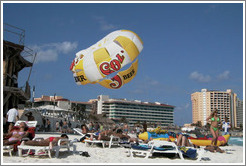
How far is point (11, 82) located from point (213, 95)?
468 feet

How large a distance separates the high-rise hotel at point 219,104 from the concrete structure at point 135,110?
2345cm

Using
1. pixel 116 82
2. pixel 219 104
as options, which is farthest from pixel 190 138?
pixel 219 104

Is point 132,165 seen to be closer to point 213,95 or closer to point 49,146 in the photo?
point 49,146

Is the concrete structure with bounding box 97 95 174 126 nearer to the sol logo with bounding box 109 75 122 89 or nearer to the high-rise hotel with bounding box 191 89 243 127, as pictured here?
the high-rise hotel with bounding box 191 89 243 127

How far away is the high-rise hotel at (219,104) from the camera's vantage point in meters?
143

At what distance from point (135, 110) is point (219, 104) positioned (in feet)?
156

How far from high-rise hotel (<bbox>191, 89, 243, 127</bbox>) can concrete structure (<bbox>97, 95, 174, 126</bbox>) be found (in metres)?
23.5

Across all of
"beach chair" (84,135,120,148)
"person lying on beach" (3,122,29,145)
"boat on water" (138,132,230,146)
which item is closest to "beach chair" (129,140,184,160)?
"beach chair" (84,135,120,148)

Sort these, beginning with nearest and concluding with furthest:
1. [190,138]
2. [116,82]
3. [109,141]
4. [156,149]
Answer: [156,149] < [109,141] < [190,138] < [116,82]

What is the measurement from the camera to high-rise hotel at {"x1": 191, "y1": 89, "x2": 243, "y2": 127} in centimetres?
14312

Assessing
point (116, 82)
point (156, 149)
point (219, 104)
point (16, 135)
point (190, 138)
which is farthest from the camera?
point (219, 104)

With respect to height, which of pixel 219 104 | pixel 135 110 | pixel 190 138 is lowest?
pixel 190 138

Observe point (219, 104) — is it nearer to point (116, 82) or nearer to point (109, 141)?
point (116, 82)

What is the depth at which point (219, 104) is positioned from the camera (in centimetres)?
14650
